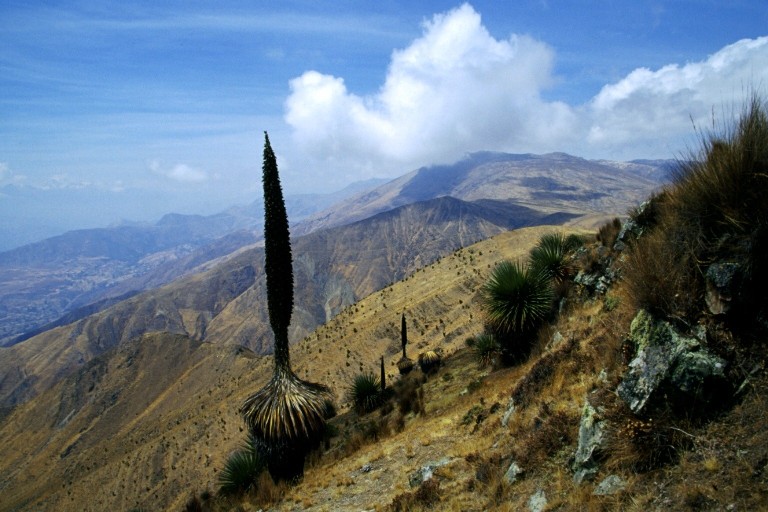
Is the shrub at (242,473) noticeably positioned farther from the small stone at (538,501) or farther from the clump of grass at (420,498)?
the small stone at (538,501)

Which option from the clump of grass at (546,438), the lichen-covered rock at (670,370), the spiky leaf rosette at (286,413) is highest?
the lichen-covered rock at (670,370)

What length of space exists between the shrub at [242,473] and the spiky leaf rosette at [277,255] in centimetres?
356

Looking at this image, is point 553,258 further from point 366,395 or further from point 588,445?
point 366,395

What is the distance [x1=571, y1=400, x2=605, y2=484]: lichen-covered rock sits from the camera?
5.52 metres

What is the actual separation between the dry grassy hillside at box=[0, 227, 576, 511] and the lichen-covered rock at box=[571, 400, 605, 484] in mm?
23145

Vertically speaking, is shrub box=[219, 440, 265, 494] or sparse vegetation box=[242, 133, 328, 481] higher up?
sparse vegetation box=[242, 133, 328, 481]

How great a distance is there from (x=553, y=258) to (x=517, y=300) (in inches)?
111

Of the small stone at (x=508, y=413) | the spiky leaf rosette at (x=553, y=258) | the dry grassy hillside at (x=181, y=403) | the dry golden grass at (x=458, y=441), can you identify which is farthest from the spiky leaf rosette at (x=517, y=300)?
the dry grassy hillside at (x=181, y=403)

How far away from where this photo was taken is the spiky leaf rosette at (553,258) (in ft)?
47.3

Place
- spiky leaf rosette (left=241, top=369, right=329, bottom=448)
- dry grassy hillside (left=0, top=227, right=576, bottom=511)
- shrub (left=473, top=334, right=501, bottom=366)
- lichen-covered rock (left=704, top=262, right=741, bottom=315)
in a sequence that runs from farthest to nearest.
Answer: dry grassy hillside (left=0, top=227, right=576, bottom=511) < shrub (left=473, top=334, right=501, bottom=366) < spiky leaf rosette (left=241, top=369, right=329, bottom=448) < lichen-covered rock (left=704, top=262, right=741, bottom=315)

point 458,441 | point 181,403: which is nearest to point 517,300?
point 458,441

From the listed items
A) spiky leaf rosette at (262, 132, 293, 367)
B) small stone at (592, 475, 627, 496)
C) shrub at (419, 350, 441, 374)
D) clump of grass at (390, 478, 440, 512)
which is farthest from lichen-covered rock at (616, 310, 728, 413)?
shrub at (419, 350, 441, 374)

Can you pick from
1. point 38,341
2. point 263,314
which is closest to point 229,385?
point 263,314

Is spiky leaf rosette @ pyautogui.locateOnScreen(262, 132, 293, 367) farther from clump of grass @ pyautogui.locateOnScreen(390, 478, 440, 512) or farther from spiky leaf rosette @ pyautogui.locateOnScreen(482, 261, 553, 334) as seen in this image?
clump of grass @ pyautogui.locateOnScreen(390, 478, 440, 512)
